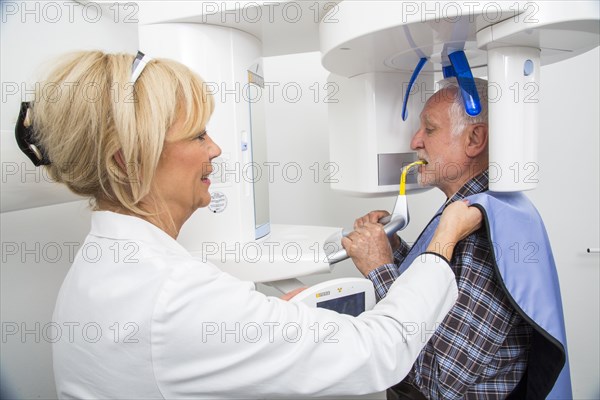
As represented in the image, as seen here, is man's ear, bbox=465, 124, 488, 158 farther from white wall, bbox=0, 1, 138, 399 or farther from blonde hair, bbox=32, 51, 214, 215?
white wall, bbox=0, 1, 138, 399

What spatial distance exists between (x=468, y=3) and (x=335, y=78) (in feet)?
1.66

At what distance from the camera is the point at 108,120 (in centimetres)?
71

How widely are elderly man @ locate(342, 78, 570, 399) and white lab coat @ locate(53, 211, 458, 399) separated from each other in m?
0.28

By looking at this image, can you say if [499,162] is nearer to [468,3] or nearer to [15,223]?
[468,3]

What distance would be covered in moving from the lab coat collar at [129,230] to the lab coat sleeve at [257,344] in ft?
0.35

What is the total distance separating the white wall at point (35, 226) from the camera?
91 centimetres

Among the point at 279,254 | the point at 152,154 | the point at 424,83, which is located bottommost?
the point at 279,254

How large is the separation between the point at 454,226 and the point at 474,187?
0.77 ft

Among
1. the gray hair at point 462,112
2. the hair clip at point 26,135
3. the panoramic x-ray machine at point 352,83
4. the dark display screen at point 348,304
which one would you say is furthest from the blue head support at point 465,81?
the hair clip at point 26,135

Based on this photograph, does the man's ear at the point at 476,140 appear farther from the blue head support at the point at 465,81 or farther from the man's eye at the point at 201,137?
the man's eye at the point at 201,137

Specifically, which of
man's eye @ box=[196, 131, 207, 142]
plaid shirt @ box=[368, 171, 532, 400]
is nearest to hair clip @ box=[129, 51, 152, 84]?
man's eye @ box=[196, 131, 207, 142]

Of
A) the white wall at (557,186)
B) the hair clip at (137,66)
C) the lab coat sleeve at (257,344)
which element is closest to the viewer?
the lab coat sleeve at (257,344)

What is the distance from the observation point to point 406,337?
2.33 feet

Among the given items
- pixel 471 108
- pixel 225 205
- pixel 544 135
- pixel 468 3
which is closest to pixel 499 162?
pixel 471 108
